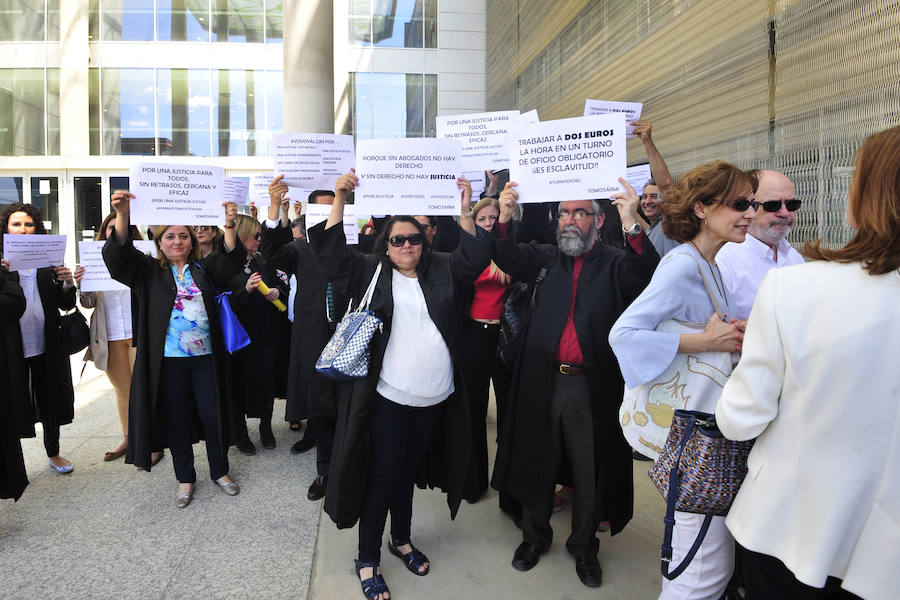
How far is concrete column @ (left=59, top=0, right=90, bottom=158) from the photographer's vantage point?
17688mm

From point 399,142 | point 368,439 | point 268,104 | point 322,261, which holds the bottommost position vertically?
point 368,439

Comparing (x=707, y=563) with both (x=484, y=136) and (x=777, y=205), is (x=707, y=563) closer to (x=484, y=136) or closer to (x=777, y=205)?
(x=777, y=205)

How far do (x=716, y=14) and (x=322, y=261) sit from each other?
3.66 meters

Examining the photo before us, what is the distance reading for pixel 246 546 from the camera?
11.6ft

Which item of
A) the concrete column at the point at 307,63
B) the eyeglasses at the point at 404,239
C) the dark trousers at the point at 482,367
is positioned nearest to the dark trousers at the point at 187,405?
the dark trousers at the point at 482,367

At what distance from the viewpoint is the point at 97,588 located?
3.08 metres

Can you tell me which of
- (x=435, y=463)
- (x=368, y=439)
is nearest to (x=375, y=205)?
(x=368, y=439)

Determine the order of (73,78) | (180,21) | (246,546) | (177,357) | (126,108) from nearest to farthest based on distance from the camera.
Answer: (246,546) < (177,357) < (73,78) < (126,108) < (180,21)

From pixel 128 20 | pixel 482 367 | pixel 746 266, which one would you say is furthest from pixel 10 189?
pixel 746 266

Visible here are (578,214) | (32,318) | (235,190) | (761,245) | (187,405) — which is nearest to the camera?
(761,245)

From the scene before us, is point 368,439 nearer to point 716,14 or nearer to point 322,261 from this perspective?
point 322,261

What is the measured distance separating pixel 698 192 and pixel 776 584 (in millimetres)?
1380

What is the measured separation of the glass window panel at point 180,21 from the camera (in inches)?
717

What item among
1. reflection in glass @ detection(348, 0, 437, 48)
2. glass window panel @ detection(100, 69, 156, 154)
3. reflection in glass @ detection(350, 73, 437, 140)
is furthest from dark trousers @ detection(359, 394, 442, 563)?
glass window panel @ detection(100, 69, 156, 154)
